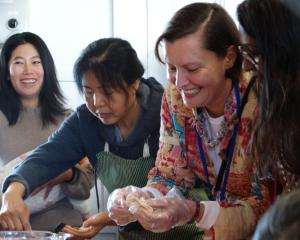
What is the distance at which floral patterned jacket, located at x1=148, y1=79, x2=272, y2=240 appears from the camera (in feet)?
3.55

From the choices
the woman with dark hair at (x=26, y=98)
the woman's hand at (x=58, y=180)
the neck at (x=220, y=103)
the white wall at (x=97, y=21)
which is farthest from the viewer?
the white wall at (x=97, y=21)

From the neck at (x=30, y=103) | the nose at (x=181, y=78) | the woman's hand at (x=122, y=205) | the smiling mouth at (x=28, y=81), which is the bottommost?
the woman's hand at (x=122, y=205)

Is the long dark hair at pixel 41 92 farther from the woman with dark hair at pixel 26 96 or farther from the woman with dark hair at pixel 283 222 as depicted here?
the woman with dark hair at pixel 283 222

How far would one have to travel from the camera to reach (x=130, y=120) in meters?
1.43

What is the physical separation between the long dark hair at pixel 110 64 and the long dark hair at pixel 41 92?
57 centimetres

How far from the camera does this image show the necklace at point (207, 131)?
1.16 meters

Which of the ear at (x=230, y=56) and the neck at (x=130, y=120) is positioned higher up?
the ear at (x=230, y=56)

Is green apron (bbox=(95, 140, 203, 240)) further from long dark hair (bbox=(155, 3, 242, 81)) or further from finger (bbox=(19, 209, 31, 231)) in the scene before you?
long dark hair (bbox=(155, 3, 242, 81))

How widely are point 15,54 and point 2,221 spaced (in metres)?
0.86

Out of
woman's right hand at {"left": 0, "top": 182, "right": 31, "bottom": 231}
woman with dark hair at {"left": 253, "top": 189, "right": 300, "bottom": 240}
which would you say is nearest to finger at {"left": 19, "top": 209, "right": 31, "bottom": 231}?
woman's right hand at {"left": 0, "top": 182, "right": 31, "bottom": 231}

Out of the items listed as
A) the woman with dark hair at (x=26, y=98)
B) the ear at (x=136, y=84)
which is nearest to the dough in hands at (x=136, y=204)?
the ear at (x=136, y=84)

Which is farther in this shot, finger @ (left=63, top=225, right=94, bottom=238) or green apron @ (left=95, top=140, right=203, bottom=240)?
green apron @ (left=95, top=140, right=203, bottom=240)

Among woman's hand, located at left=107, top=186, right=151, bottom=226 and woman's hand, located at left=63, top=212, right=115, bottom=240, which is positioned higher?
woman's hand, located at left=107, top=186, right=151, bottom=226

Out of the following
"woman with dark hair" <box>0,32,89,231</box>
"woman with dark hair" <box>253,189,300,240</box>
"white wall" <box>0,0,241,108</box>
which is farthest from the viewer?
"white wall" <box>0,0,241,108</box>
